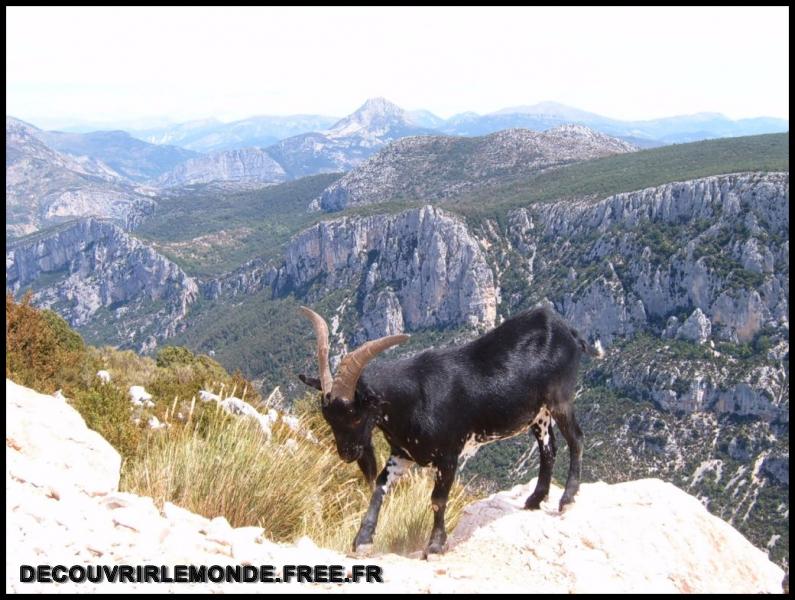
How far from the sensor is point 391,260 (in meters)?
122

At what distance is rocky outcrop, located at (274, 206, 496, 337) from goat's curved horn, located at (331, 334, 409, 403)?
103 meters

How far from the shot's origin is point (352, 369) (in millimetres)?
4602

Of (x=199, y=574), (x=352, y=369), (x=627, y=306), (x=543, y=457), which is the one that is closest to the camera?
(x=199, y=574)

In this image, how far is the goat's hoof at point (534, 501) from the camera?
19.3 ft

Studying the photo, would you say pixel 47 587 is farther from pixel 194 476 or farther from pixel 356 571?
pixel 194 476

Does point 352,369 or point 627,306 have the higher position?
point 352,369

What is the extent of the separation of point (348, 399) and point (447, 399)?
0.90 m

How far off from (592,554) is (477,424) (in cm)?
137

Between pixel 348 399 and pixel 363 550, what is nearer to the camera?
pixel 348 399

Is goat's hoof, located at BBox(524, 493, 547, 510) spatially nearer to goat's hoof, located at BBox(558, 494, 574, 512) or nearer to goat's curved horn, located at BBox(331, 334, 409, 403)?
goat's hoof, located at BBox(558, 494, 574, 512)

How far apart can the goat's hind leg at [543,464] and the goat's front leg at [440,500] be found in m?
1.16

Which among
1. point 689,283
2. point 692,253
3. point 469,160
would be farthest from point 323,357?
point 469,160

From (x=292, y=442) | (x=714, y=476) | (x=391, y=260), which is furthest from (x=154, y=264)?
(x=292, y=442)

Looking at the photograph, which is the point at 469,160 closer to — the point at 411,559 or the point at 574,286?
the point at 574,286
